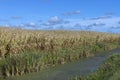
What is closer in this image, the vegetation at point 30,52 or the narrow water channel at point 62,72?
the narrow water channel at point 62,72

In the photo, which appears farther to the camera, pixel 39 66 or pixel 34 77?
pixel 39 66

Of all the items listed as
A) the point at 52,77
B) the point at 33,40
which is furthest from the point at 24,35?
the point at 52,77

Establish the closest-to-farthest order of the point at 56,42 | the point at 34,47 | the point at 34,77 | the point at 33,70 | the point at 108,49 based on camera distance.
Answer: the point at 34,77 → the point at 33,70 → the point at 34,47 → the point at 56,42 → the point at 108,49

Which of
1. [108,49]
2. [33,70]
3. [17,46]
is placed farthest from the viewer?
[108,49]

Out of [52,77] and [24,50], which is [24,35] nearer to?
[24,50]

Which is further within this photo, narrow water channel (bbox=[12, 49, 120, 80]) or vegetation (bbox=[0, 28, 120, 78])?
vegetation (bbox=[0, 28, 120, 78])

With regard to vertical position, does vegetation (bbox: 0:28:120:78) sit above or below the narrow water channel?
above

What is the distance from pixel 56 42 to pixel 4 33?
240 inches

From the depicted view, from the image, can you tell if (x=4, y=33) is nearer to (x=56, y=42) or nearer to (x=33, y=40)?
(x=33, y=40)

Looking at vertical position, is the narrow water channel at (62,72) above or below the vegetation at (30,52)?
below

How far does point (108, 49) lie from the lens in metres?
38.9

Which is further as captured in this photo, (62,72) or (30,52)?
(30,52)

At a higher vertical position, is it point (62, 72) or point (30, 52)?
point (30, 52)

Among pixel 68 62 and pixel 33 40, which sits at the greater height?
pixel 33 40
